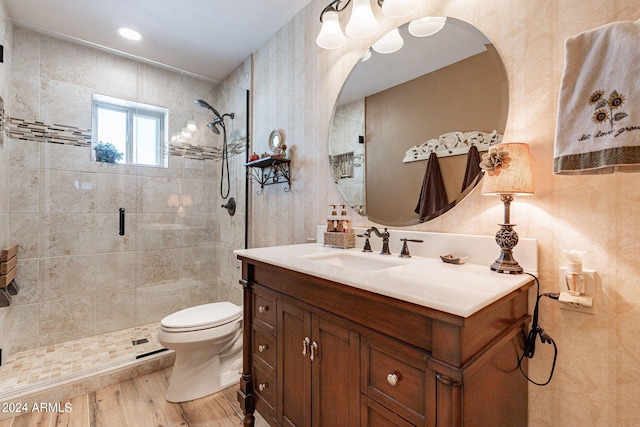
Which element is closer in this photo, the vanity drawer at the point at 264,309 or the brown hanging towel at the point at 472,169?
the brown hanging towel at the point at 472,169

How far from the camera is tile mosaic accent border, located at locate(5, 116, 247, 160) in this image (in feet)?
6.98

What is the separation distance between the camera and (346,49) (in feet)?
5.47

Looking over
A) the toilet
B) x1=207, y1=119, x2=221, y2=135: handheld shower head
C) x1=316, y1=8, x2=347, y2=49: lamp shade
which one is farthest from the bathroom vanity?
x1=207, y1=119, x2=221, y2=135: handheld shower head

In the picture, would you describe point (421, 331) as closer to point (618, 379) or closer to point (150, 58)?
point (618, 379)

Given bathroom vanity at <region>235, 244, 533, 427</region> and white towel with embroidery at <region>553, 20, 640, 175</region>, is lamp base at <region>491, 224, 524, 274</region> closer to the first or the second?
bathroom vanity at <region>235, 244, 533, 427</region>

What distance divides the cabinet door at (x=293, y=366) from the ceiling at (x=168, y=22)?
6.57ft

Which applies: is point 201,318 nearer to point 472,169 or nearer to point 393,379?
point 393,379

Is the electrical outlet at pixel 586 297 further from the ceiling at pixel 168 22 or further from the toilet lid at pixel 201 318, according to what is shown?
the ceiling at pixel 168 22

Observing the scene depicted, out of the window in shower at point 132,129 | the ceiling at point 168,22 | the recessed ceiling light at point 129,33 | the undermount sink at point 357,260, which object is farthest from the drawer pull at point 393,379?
the recessed ceiling light at point 129,33

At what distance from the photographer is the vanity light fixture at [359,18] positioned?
1.24 metres

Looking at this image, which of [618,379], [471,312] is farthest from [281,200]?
[618,379]

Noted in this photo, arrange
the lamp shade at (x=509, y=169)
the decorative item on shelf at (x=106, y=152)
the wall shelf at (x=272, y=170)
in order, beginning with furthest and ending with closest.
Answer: the decorative item on shelf at (x=106, y=152) < the wall shelf at (x=272, y=170) < the lamp shade at (x=509, y=169)

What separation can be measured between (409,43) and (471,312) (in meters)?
1.27

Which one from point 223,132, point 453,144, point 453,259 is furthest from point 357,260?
point 223,132
